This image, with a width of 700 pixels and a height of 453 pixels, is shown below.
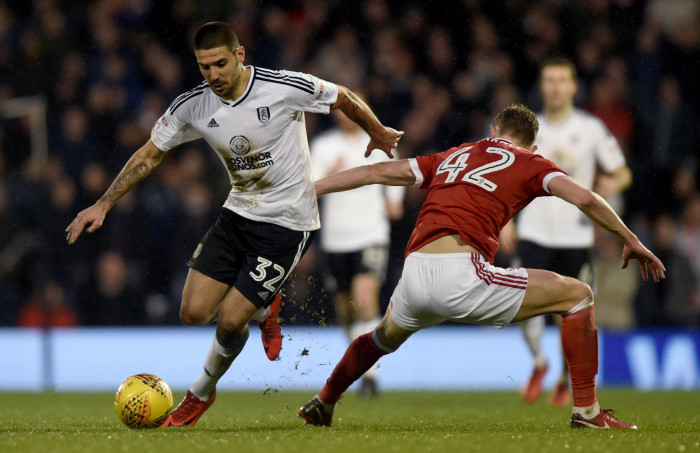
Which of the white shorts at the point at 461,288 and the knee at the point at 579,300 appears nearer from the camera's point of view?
the white shorts at the point at 461,288

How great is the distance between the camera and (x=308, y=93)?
628 centimetres

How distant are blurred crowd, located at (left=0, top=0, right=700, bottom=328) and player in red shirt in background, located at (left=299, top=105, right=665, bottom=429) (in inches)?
168

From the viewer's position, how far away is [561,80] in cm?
842

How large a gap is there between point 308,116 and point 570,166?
4580 millimetres

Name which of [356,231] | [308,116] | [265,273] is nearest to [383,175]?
[265,273]

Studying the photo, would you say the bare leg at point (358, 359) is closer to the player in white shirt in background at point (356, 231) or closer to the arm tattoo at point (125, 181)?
the arm tattoo at point (125, 181)

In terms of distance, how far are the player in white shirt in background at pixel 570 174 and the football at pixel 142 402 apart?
3.47 metres

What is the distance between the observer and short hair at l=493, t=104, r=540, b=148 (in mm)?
6008

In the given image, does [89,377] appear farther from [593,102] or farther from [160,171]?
[593,102]

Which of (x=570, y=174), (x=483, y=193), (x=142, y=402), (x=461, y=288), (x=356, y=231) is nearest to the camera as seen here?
(x=461, y=288)

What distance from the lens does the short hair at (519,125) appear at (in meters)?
6.01

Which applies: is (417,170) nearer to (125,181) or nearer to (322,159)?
(125,181)

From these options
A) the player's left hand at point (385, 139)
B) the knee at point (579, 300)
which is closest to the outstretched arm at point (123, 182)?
the player's left hand at point (385, 139)

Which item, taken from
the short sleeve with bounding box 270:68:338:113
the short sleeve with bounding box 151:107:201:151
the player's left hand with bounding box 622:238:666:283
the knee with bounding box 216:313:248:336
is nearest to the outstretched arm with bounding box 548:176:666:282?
the player's left hand with bounding box 622:238:666:283
